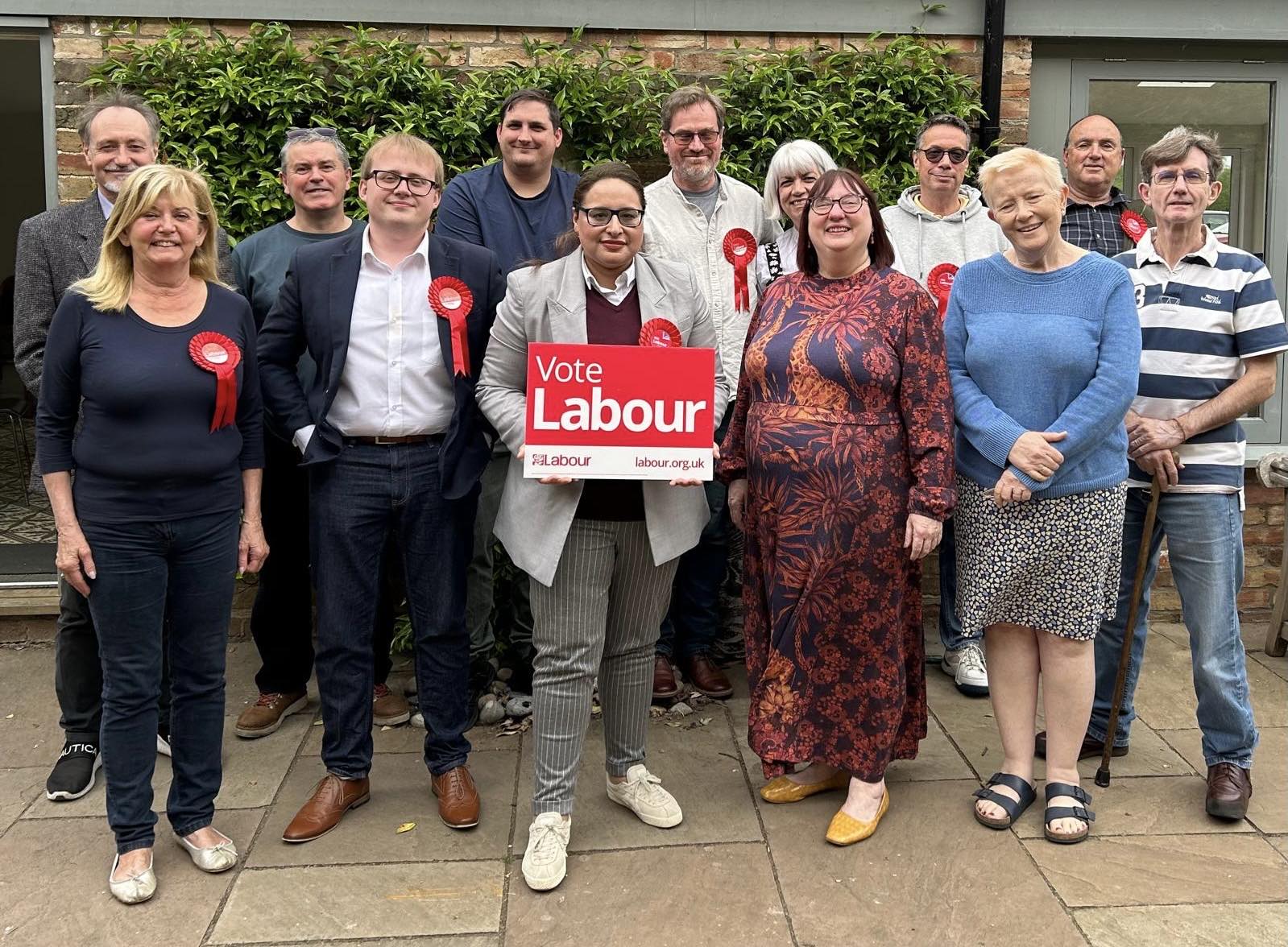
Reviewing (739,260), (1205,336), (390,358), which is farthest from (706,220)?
(1205,336)

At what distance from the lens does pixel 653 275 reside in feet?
10.7

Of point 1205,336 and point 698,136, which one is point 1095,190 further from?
point 698,136

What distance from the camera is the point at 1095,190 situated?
448 centimetres

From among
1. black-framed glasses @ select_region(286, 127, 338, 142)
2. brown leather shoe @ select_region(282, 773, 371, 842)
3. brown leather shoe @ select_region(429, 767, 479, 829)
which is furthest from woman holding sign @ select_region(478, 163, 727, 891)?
black-framed glasses @ select_region(286, 127, 338, 142)

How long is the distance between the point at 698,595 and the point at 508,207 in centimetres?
172

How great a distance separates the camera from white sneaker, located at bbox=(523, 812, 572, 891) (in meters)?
3.11

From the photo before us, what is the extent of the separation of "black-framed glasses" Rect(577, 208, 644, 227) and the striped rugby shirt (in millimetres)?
1649

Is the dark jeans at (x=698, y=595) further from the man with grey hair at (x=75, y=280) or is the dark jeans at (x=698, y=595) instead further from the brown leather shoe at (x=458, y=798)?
the man with grey hair at (x=75, y=280)

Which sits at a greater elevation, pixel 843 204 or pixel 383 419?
pixel 843 204

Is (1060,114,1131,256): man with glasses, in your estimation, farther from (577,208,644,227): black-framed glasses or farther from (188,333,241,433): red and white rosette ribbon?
(188,333,241,433): red and white rosette ribbon

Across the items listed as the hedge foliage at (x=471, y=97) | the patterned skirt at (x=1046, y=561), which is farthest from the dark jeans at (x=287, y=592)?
the patterned skirt at (x=1046, y=561)

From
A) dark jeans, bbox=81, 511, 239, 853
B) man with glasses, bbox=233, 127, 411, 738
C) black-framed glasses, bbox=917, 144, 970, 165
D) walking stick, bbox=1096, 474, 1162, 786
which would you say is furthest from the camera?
black-framed glasses, bbox=917, 144, 970, 165

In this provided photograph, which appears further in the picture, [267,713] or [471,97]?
[471,97]

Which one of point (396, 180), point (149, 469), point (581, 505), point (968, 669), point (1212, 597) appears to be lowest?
point (968, 669)
